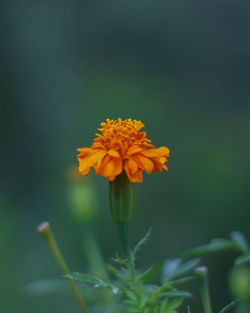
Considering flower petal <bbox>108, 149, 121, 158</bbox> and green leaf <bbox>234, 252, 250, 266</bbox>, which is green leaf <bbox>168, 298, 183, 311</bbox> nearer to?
green leaf <bbox>234, 252, 250, 266</bbox>

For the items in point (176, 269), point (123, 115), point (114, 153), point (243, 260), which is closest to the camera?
point (243, 260)

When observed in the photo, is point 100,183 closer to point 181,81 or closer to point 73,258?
point 73,258

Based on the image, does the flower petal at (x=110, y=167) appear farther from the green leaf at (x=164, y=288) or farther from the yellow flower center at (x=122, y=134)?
the green leaf at (x=164, y=288)

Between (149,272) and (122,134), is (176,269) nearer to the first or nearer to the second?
(149,272)

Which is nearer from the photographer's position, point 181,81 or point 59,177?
point 59,177

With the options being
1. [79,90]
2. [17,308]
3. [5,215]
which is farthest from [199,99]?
[17,308]

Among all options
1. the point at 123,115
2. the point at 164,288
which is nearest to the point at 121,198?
the point at 164,288
